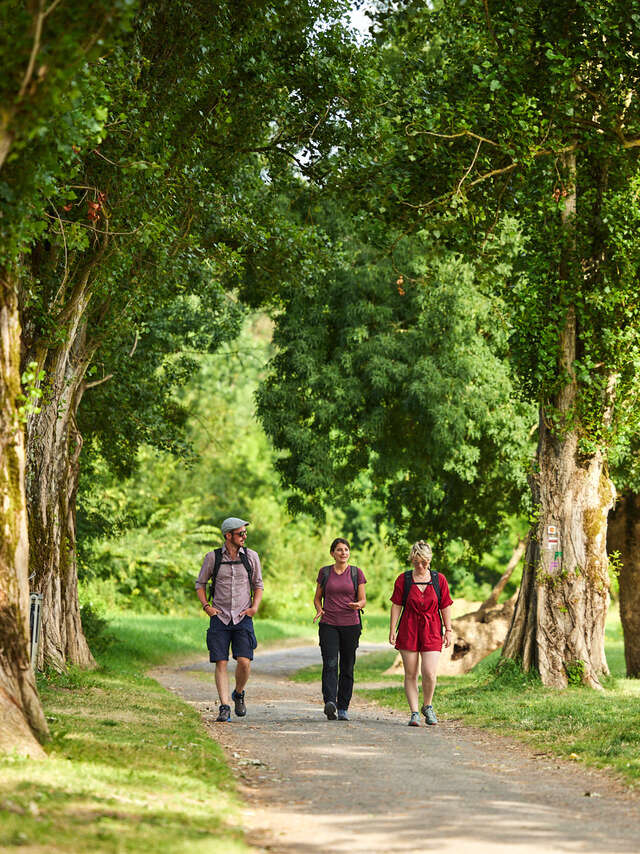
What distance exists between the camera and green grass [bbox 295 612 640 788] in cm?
980

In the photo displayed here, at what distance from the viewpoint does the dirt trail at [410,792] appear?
605 centimetres

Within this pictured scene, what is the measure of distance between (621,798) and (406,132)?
9.68 metres

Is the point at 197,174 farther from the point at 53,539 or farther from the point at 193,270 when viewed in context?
the point at 53,539

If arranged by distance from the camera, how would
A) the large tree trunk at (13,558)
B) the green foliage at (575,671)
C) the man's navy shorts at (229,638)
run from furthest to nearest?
the green foliage at (575,671)
the man's navy shorts at (229,638)
the large tree trunk at (13,558)

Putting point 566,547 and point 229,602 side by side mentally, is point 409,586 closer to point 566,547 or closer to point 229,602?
point 229,602

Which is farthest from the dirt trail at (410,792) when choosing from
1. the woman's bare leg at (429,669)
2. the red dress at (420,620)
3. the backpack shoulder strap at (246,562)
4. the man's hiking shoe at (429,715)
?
the backpack shoulder strap at (246,562)

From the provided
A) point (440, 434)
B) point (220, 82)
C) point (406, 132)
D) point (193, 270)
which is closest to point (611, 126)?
point (406, 132)

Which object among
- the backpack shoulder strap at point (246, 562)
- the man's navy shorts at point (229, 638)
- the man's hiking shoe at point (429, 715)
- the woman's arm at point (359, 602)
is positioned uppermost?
the backpack shoulder strap at point (246, 562)

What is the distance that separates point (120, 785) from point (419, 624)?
18.1 ft

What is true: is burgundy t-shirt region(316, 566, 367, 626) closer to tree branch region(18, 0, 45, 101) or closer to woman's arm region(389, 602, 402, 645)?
woman's arm region(389, 602, 402, 645)

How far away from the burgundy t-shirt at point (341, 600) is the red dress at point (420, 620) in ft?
1.69

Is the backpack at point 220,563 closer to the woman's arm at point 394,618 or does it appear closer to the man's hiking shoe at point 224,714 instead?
the man's hiking shoe at point 224,714

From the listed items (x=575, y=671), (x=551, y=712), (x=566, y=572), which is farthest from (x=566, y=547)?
(x=551, y=712)

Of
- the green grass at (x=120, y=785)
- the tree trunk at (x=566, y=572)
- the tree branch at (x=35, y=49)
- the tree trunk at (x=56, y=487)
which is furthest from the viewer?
the tree trunk at (x=566, y=572)
